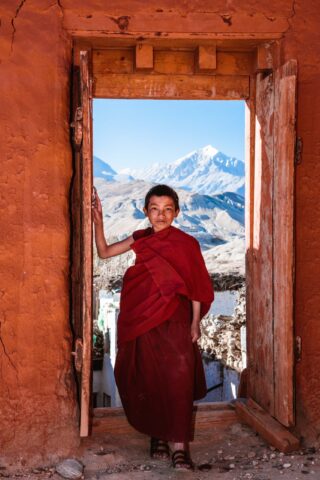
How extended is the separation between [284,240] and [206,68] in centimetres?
114

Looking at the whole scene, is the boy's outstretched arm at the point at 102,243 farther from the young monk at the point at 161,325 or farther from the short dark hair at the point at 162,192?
the short dark hair at the point at 162,192

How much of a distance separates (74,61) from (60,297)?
1.35 meters

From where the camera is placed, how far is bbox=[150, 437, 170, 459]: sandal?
344cm

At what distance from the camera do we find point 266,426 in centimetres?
357

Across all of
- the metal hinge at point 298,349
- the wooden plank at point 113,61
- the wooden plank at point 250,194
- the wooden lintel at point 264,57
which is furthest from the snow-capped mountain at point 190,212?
the metal hinge at point 298,349

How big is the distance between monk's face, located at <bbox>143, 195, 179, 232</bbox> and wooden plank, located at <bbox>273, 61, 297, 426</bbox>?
0.62m

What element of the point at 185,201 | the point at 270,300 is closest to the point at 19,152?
the point at 270,300

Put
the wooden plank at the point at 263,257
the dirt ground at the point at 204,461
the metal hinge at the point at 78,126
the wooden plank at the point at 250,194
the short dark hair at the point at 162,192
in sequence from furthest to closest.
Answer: the wooden plank at the point at 250,194 → the wooden plank at the point at 263,257 → the short dark hair at the point at 162,192 → the metal hinge at the point at 78,126 → the dirt ground at the point at 204,461

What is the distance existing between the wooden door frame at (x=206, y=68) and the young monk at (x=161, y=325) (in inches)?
21.4

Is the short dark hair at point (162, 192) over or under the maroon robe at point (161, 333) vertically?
over

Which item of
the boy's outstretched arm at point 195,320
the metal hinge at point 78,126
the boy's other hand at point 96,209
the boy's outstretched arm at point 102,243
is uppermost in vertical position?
the metal hinge at point 78,126

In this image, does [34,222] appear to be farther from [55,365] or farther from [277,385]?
[277,385]

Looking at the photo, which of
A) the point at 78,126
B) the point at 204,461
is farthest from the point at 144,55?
the point at 204,461

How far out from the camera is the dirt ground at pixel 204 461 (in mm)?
3209
